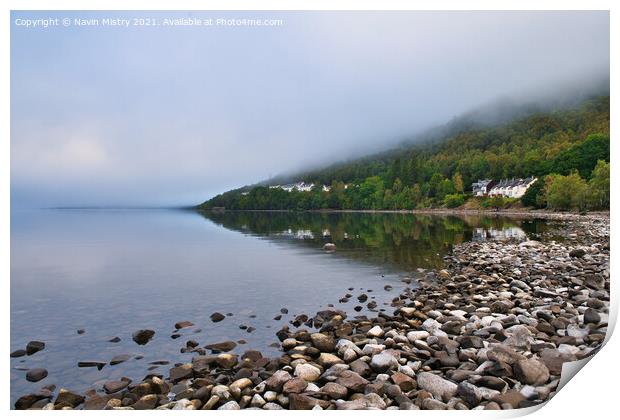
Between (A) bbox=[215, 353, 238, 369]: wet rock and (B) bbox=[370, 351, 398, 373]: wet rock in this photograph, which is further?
(A) bbox=[215, 353, 238, 369]: wet rock

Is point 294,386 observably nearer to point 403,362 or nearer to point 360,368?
point 360,368

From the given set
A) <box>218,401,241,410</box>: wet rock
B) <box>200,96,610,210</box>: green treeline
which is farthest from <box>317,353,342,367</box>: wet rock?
<box>200,96,610,210</box>: green treeline

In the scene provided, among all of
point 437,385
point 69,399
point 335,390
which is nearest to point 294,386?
point 335,390

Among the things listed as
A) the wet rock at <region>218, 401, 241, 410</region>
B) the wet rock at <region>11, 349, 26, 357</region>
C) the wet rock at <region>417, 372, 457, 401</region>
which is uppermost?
the wet rock at <region>11, 349, 26, 357</region>

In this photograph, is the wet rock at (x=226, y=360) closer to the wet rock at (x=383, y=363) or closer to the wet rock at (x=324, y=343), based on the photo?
the wet rock at (x=324, y=343)

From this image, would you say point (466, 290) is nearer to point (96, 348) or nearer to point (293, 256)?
point (96, 348)

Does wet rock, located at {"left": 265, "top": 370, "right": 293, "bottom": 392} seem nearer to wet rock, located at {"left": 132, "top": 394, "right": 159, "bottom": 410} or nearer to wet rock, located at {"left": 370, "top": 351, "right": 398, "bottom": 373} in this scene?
wet rock, located at {"left": 370, "top": 351, "right": 398, "bottom": 373}
